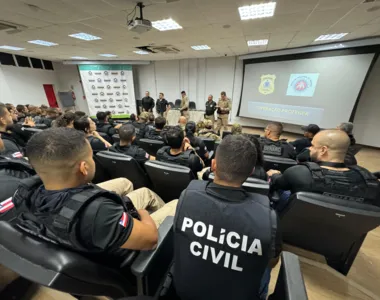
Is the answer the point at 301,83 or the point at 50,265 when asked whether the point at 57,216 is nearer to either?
the point at 50,265

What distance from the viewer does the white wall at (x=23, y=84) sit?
7145 mm

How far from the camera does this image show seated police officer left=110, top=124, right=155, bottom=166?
201cm

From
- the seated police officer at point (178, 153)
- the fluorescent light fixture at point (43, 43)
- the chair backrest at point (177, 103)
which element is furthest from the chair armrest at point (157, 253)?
the chair backrest at point (177, 103)

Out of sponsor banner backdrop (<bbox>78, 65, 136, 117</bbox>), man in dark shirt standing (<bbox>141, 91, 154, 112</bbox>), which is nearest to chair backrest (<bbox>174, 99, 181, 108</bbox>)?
man in dark shirt standing (<bbox>141, 91, 154, 112</bbox>)

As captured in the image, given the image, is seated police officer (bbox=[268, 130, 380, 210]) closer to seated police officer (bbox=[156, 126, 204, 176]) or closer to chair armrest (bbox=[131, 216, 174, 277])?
seated police officer (bbox=[156, 126, 204, 176])

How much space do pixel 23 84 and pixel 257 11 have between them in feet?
32.8

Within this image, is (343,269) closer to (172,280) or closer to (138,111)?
(172,280)

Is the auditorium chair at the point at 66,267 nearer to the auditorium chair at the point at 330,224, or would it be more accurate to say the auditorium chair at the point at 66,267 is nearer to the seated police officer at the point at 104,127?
the auditorium chair at the point at 330,224

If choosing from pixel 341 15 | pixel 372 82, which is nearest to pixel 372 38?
pixel 372 82

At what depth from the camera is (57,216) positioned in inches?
24.9

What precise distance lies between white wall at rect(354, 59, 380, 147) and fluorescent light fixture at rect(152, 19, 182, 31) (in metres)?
5.60

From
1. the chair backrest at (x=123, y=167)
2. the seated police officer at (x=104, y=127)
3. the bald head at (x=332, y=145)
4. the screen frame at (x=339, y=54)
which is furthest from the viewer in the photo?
the screen frame at (x=339, y=54)

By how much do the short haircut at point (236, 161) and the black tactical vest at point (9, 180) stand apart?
1.16 m

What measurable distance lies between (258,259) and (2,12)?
16.9 feet
